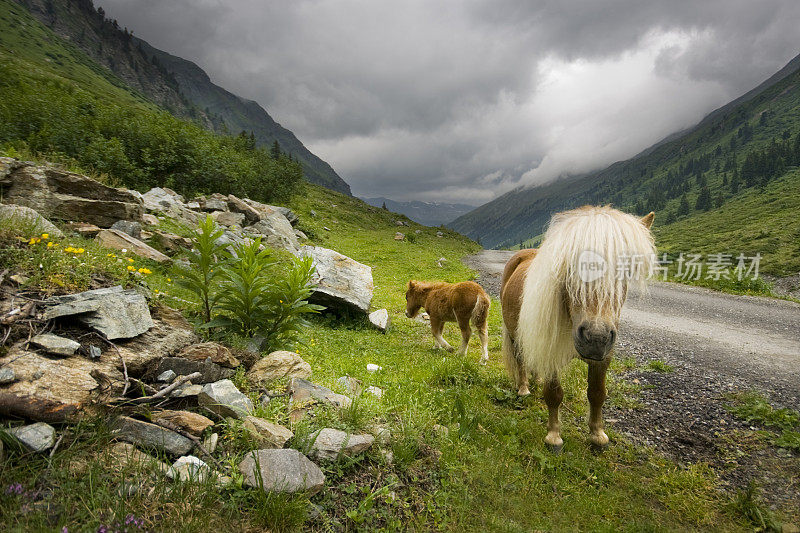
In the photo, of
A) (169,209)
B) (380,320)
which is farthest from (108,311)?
(169,209)

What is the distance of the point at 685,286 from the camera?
779 inches

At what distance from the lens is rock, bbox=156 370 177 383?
11.1 feet

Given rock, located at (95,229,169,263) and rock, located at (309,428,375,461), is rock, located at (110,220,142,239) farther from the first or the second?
rock, located at (309,428,375,461)

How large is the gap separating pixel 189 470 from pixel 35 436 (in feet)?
3.32

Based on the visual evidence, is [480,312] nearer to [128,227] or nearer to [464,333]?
[464,333]

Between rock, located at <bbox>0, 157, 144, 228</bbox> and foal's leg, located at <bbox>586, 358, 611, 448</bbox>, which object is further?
rock, located at <bbox>0, 157, 144, 228</bbox>

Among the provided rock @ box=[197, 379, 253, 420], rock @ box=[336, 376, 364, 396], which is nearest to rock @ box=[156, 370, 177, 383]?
rock @ box=[197, 379, 253, 420]

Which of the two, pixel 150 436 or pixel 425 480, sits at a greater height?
pixel 150 436

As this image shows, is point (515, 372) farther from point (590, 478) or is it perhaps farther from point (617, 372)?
point (617, 372)

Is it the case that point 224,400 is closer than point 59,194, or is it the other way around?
point 224,400

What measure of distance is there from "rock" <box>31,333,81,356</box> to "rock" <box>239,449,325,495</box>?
6.54 ft

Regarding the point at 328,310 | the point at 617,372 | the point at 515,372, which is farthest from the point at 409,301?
the point at 617,372

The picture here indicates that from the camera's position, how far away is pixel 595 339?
10.9 ft

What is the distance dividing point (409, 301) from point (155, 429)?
Answer: 824 centimetres
